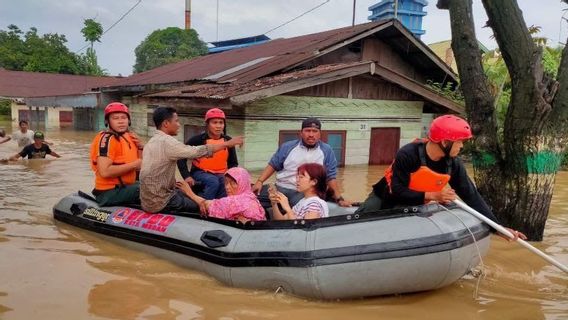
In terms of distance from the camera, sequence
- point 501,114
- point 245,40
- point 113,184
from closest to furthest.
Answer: point 113,184 < point 501,114 < point 245,40

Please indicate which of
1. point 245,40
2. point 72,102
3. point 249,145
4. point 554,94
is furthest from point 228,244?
point 245,40

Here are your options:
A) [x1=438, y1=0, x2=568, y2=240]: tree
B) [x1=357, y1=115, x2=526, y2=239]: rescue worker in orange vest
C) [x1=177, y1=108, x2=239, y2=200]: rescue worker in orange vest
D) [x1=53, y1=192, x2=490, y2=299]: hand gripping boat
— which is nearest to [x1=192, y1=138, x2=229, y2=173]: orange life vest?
[x1=177, y1=108, x2=239, y2=200]: rescue worker in orange vest

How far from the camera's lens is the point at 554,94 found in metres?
5.36

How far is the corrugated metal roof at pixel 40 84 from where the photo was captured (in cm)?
2800

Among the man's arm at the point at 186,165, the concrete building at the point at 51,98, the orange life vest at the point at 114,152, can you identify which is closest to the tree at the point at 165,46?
the concrete building at the point at 51,98

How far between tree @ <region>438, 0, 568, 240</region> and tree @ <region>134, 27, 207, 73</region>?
4669 cm

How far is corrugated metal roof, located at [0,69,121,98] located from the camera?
91.9 feet

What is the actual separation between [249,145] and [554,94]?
6440 mm

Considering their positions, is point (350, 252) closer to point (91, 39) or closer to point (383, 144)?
point (383, 144)

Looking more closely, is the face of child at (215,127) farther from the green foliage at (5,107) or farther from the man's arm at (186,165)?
the green foliage at (5,107)

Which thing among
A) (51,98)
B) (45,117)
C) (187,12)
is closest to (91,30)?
(187,12)

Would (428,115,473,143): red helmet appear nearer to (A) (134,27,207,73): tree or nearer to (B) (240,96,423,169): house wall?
(B) (240,96,423,169): house wall

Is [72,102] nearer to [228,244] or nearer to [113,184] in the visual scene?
[113,184]

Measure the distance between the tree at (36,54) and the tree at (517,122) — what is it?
38.0 m
